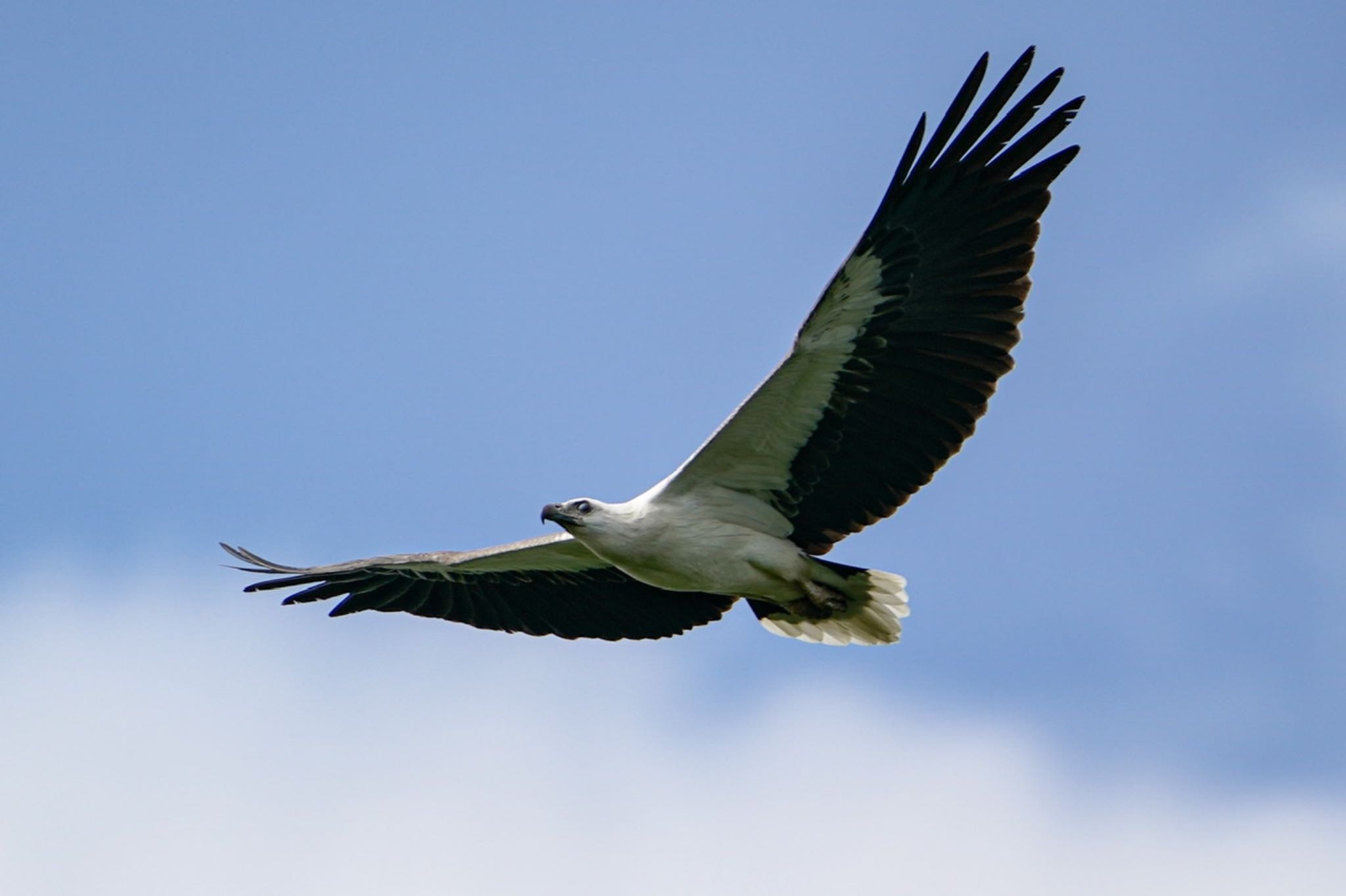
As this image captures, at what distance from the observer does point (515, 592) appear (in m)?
13.1

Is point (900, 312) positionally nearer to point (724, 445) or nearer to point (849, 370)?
point (849, 370)

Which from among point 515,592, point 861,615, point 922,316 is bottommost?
point 861,615

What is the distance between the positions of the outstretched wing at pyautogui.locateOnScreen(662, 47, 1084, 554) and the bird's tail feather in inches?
27.5

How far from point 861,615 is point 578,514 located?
2118 millimetres

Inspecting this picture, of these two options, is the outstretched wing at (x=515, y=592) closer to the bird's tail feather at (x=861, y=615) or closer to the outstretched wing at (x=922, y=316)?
the bird's tail feather at (x=861, y=615)

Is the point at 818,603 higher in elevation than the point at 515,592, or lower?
lower

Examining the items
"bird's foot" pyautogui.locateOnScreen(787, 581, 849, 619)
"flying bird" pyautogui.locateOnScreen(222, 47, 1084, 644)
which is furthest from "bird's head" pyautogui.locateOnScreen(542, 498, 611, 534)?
"bird's foot" pyautogui.locateOnScreen(787, 581, 849, 619)

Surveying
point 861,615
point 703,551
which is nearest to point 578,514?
point 703,551

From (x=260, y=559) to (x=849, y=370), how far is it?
4947mm

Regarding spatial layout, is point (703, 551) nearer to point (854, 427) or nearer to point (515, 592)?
point (854, 427)

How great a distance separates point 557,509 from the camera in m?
11.2

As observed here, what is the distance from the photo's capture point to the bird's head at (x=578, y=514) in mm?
11203

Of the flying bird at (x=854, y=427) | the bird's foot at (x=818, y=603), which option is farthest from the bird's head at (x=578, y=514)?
the bird's foot at (x=818, y=603)

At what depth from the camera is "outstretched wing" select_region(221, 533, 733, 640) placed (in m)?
12.6
